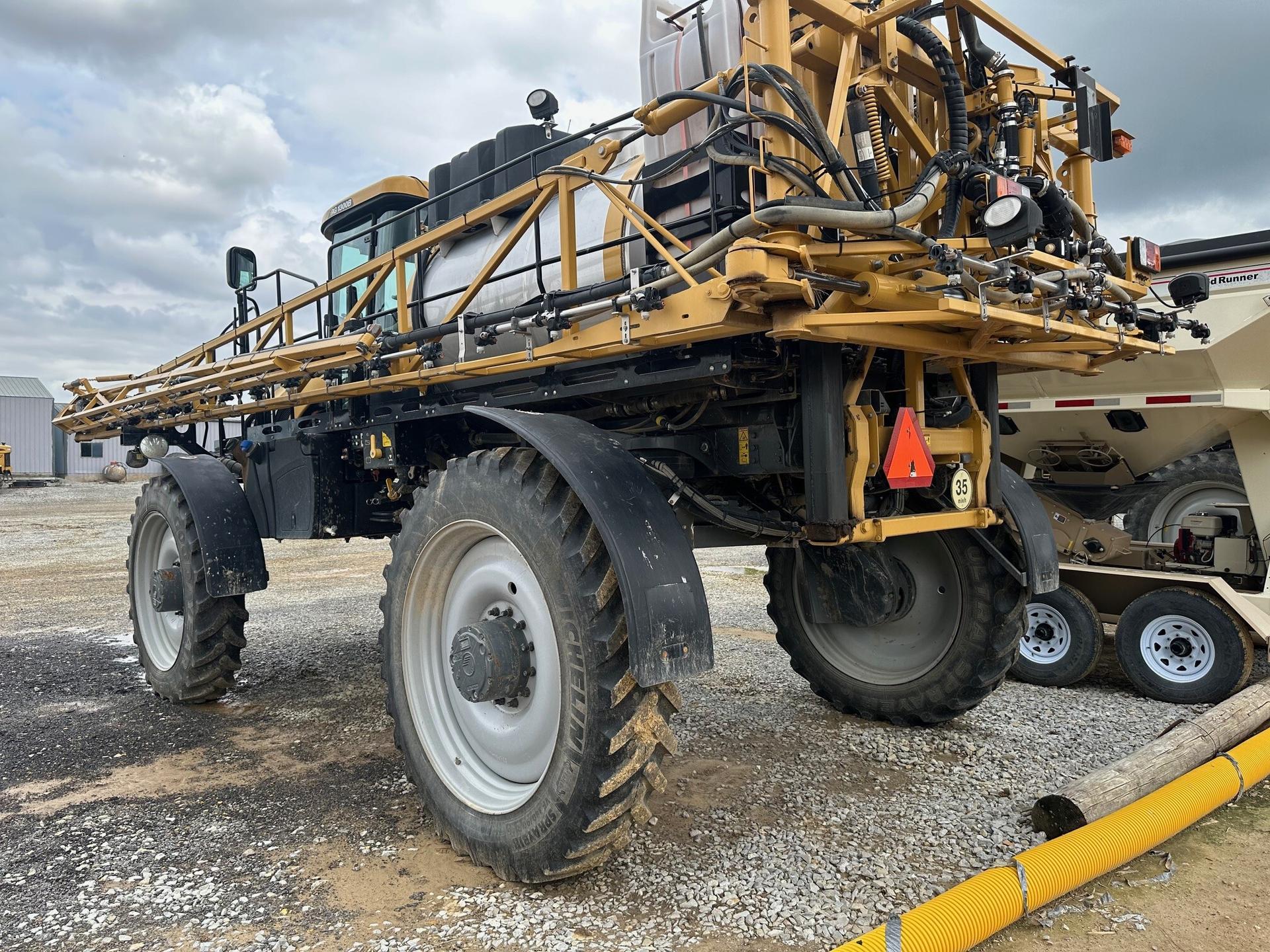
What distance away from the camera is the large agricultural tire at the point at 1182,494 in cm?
705

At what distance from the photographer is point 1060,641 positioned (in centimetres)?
558

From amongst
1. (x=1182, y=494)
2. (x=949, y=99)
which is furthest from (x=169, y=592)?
(x=1182, y=494)

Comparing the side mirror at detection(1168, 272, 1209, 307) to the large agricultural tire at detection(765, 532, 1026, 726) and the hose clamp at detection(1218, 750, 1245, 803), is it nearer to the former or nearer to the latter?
the large agricultural tire at detection(765, 532, 1026, 726)

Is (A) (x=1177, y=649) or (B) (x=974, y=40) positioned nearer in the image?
(B) (x=974, y=40)

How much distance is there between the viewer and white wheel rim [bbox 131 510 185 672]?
5.45m

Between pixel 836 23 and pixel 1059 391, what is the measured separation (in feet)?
14.5

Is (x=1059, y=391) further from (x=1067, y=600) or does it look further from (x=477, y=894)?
(x=477, y=894)

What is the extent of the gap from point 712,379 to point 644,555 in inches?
29.7

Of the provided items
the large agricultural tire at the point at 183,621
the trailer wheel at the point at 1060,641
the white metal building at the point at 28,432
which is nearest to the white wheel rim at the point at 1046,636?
the trailer wheel at the point at 1060,641

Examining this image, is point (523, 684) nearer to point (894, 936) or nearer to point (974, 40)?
point (894, 936)

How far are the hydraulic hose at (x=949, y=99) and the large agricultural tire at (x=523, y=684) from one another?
1537 millimetres

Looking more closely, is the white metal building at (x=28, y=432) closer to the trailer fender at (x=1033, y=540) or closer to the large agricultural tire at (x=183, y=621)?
the large agricultural tire at (x=183, y=621)

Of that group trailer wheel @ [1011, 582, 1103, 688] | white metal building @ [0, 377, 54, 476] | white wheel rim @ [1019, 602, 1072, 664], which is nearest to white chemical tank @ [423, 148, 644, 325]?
trailer wheel @ [1011, 582, 1103, 688]

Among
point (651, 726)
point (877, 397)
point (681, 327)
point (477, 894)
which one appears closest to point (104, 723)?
point (477, 894)
